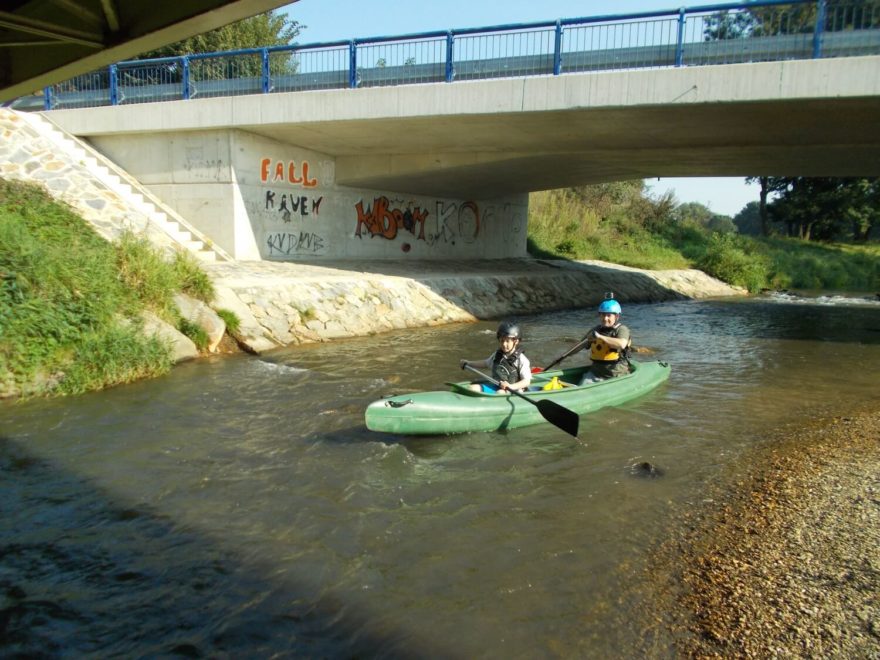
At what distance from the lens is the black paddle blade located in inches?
262

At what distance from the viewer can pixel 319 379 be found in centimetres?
926

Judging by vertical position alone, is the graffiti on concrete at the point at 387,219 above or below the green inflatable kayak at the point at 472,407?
above

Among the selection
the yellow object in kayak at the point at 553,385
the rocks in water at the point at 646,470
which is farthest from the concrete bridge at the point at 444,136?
the rocks in water at the point at 646,470

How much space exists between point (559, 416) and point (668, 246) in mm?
30595

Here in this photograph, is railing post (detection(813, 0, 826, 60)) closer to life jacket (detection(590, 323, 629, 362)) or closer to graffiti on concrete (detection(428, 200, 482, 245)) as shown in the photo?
life jacket (detection(590, 323, 629, 362))

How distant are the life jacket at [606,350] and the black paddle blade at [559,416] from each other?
80.0 inches

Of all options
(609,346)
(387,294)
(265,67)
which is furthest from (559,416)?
(265,67)

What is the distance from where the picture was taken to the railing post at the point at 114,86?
53.5 feet

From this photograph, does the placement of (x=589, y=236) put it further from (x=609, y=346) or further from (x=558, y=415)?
(x=558, y=415)

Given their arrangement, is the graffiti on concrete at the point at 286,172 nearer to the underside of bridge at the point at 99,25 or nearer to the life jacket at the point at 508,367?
the underside of bridge at the point at 99,25

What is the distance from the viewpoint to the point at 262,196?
633 inches

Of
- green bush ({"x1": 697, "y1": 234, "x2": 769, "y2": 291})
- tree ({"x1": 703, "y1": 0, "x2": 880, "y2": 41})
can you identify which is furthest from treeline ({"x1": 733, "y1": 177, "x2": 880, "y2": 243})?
tree ({"x1": 703, "y1": 0, "x2": 880, "y2": 41})

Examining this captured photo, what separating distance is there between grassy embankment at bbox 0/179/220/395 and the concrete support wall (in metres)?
4.93

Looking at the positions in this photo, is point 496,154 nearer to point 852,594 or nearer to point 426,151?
point 426,151
